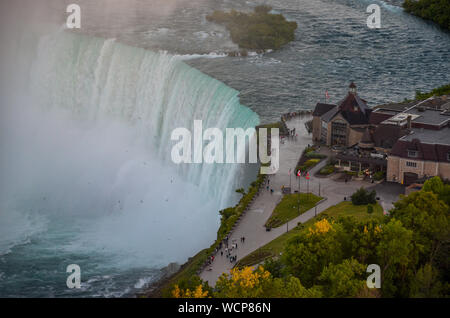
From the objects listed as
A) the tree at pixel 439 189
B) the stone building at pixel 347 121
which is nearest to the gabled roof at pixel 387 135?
the stone building at pixel 347 121

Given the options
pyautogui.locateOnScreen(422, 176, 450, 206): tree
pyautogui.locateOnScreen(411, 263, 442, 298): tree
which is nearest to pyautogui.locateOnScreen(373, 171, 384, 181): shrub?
pyautogui.locateOnScreen(422, 176, 450, 206): tree

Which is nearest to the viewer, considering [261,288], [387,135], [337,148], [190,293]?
[261,288]

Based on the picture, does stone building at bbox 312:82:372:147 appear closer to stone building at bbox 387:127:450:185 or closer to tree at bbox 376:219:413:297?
stone building at bbox 387:127:450:185

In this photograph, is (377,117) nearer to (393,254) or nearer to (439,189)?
(439,189)

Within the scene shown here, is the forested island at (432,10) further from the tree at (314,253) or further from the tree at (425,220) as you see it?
the tree at (314,253)

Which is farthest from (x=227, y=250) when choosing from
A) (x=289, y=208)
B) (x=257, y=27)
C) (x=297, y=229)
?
(x=257, y=27)
